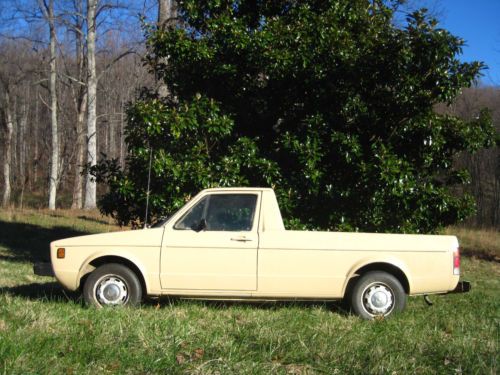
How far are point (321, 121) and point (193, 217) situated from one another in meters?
3.47

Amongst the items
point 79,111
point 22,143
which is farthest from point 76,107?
point 22,143

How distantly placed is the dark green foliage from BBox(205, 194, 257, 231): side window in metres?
2.09

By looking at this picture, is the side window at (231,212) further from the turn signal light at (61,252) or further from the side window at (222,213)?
the turn signal light at (61,252)

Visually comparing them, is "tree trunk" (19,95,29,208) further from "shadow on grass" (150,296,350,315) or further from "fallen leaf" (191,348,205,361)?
"fallen leaf" (191,348,205,361)

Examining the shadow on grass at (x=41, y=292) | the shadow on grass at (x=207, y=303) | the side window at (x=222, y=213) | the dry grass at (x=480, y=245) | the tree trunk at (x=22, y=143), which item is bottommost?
the shadow on grass at (x=41, y=292)

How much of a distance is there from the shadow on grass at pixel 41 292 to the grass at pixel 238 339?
118 mm

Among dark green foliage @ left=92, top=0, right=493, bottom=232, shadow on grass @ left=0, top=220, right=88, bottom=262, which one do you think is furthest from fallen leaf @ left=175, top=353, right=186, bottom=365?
→ shadow on grass @ left=0, top=220, right=88, bottom=262

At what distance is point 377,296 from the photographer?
703 cm

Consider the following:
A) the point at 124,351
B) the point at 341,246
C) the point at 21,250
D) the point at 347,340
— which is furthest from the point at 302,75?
the point at 21,250

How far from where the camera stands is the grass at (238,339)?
4.61 meters

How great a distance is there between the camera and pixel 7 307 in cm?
650

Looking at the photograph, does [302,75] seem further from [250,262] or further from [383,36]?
[250,262]

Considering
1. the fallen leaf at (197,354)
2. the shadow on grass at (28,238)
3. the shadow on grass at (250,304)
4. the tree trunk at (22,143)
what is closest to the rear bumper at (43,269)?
the shadow on grass at (250,304)

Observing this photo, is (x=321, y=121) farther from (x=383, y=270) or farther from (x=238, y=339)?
(x=238, y=339)
